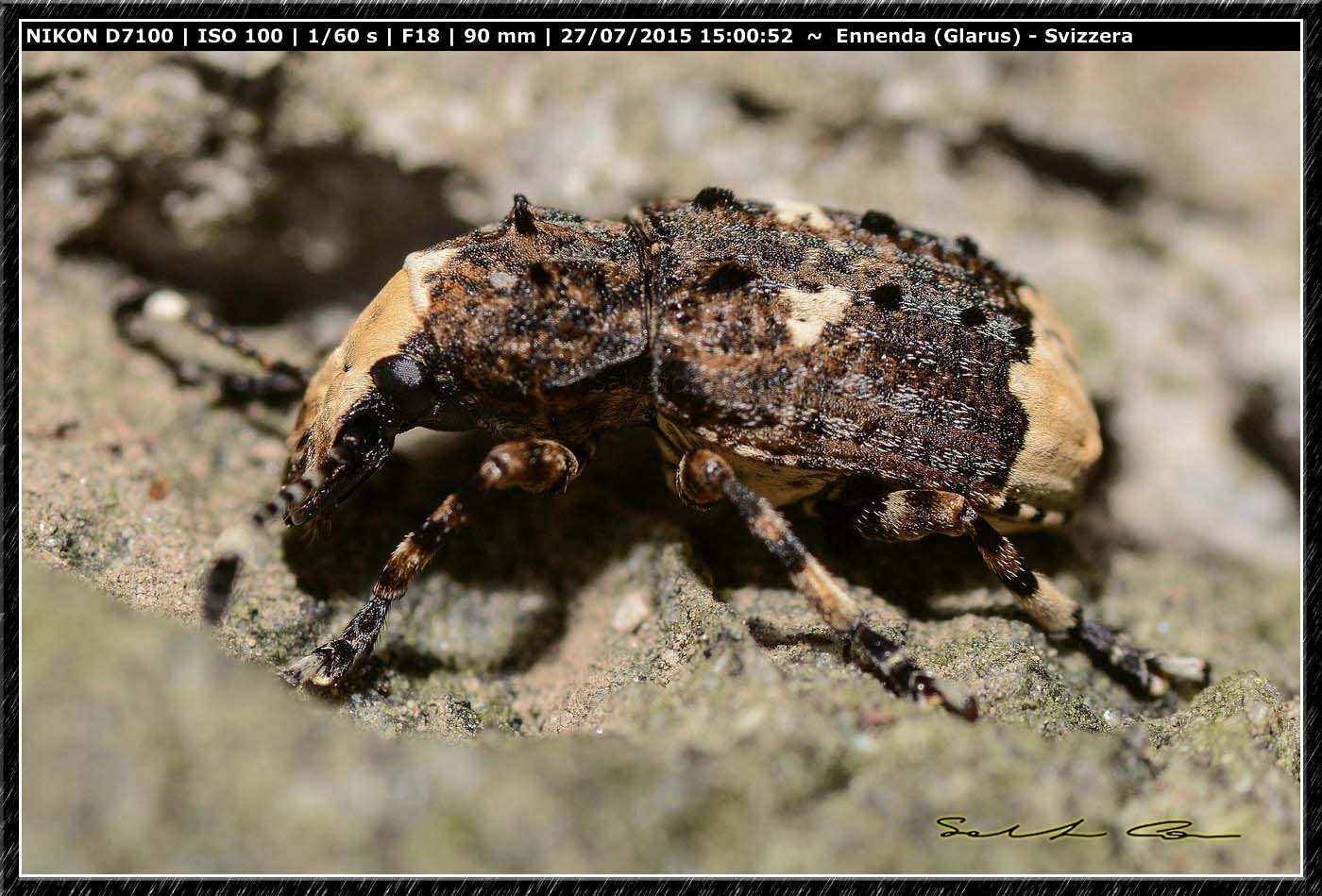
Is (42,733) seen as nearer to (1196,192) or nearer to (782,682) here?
(782,682)

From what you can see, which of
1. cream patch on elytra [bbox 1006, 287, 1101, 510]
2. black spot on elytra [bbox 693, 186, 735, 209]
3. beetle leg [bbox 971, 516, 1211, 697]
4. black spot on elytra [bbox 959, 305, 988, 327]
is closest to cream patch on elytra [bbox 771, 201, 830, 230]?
black spot on elytra [bbox 693, 186, 735, 209]

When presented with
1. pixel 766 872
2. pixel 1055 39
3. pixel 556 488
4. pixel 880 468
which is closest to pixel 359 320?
pixel 556 488

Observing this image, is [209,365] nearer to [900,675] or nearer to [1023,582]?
[900,675]

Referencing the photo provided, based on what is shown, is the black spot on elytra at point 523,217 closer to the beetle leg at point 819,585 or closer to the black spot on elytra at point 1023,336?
the beetle leg at point 819,585

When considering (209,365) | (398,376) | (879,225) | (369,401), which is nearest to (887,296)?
(879,225)

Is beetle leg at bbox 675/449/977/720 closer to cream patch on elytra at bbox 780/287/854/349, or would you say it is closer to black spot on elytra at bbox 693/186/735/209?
cream patch on elytra at bbox 780/287/854/349
